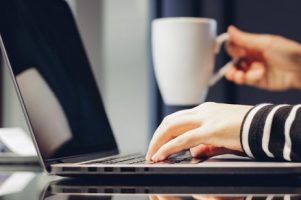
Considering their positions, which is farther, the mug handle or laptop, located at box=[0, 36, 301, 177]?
the mug handle

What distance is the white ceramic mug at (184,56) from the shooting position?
1.12 m

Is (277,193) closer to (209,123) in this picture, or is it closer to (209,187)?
(209,187)

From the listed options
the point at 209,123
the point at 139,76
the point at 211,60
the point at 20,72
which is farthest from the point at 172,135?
the point at 139,76

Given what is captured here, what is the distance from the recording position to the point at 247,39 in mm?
1382

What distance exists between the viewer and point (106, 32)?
1.42 metres

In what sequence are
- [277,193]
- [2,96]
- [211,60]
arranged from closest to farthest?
1. [277,193]
2. [211,60]
3. [2,96]

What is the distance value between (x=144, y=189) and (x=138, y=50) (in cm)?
94

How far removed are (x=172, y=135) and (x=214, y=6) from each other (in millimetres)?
778

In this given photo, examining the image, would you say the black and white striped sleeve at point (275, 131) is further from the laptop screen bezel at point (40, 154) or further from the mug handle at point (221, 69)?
the mug handle at point (221, 69)

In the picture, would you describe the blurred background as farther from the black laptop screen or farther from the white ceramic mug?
the black laptop screen

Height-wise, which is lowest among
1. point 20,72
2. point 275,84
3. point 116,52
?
point 275,84

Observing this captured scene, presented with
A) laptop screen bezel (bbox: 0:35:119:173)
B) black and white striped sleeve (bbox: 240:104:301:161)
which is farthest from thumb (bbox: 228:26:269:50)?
black and white striped sleeve (bbox: 240:104:301:161)

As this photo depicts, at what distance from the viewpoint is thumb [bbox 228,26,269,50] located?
53.6 inches

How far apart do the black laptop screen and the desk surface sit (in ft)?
0.18
